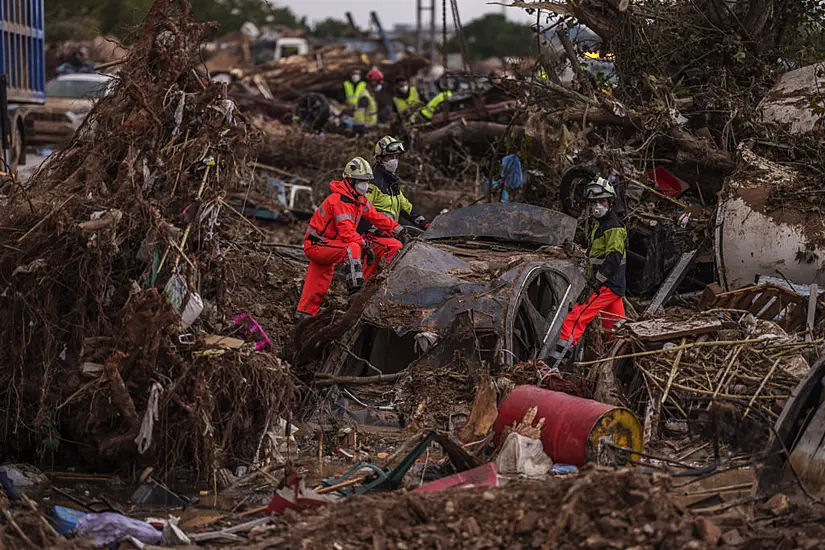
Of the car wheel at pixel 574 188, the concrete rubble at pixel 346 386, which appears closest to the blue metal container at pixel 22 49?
the car wheel at pixel 574 188

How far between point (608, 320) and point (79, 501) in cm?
442

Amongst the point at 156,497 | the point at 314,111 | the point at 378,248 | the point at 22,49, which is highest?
the point at 22,49

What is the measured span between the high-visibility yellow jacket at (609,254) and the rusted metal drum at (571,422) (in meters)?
2.10

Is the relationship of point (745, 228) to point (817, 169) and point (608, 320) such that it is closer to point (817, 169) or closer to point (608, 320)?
point (817, 169)

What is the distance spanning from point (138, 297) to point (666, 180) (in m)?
7.36

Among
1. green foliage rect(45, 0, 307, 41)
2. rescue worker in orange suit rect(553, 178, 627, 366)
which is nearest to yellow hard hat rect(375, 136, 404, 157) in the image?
rescue worker in orange suit rect(553, 178, 627, 366)

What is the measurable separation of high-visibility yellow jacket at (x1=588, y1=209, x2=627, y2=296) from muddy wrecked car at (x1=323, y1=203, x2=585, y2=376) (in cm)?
34

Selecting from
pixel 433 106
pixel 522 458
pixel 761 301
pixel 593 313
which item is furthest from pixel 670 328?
pixel 433 106

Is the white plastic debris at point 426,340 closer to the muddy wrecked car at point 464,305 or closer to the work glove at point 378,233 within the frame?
the muddy wrecked car at point 464,305

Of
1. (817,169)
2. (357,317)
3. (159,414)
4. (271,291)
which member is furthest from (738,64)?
(159,414)

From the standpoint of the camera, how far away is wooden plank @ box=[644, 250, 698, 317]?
34.2 ft

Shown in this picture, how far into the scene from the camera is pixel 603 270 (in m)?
9.27

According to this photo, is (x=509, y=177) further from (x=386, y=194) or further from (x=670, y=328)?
(x=670, y=328)

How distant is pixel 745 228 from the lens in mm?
10828
